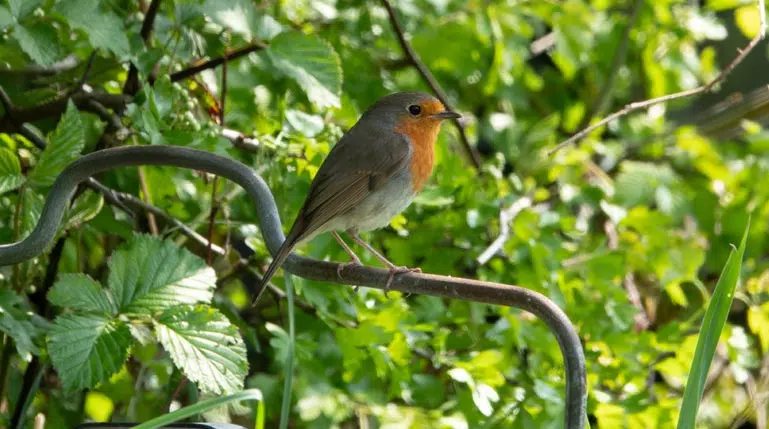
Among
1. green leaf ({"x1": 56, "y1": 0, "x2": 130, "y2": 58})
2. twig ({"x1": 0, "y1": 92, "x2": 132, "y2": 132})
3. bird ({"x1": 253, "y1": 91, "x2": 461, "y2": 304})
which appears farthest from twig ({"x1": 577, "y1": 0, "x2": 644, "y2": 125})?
green leaf ({"x1": 56, "y1": 0, "x2": 130, "y2": 58})

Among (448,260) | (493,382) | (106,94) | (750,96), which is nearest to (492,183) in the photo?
(448,260)

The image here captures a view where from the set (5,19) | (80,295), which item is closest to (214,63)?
(5,19)

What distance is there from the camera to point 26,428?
10.0 ft

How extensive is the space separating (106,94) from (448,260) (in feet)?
3.86

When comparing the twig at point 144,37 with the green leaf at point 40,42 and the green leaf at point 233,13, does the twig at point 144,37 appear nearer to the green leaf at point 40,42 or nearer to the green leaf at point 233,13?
the green leaf at point 233,13

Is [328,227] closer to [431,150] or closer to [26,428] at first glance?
[431,150]

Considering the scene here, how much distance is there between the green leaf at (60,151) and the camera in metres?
2.46

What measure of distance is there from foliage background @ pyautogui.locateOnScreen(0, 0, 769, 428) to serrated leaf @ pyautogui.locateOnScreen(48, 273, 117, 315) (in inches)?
1.8

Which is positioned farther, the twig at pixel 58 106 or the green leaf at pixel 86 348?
the twig at pixel 58 106

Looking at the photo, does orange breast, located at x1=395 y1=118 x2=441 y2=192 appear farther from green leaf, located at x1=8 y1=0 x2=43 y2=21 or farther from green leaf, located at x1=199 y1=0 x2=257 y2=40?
green leaf, located at x1=8 y1=0 x2=43 y2=21

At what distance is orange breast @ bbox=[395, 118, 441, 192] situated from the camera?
300 centimetres

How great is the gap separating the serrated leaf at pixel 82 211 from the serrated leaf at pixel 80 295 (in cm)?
18

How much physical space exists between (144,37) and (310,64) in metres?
0.45

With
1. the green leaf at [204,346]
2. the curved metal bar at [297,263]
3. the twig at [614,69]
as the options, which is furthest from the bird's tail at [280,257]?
the twig at [614,69]
